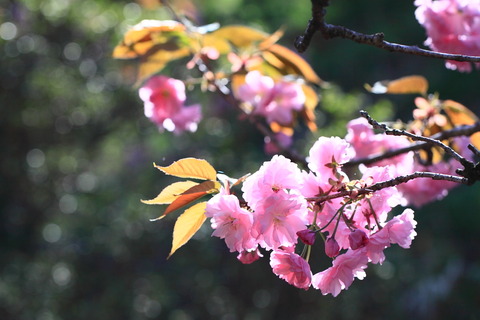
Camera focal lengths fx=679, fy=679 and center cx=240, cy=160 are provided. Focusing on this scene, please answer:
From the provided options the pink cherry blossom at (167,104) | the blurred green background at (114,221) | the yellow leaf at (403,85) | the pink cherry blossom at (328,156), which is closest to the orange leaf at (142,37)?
the pink cherry blossom at (167,104)

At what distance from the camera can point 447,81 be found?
526cm

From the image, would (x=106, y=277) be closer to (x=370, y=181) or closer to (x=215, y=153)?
(x=215, y=153)

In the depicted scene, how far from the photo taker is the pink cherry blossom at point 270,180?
57 cm

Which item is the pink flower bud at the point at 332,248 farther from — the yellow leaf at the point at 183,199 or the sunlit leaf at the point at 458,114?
the sunlit leaf at the point at 458,114

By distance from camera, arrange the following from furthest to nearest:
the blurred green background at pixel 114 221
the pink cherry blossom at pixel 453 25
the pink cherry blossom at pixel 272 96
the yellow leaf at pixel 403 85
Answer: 1. the blurred green background at pixel 114 221
2. the pink cherry blossom at pixel 272 96
3. the yellow leaf at pixel 403 85
4. the pink cherry blossom at pixel 453 25

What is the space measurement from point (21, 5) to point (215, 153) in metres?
1.28

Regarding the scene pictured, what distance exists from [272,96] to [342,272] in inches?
20.3

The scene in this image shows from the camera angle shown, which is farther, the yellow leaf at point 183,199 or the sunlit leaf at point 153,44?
the sunlit leaf at point 153,44

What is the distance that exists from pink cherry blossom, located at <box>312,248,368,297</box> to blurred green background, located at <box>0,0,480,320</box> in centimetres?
243

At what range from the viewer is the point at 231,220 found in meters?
0.58

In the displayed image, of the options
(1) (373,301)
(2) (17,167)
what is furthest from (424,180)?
(2) (17,167)

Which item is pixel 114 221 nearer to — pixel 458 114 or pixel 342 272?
pixel 458 114

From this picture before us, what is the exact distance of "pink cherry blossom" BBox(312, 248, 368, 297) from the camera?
1.86 feet

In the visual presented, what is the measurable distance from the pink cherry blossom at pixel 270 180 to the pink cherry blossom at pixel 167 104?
553 mm
